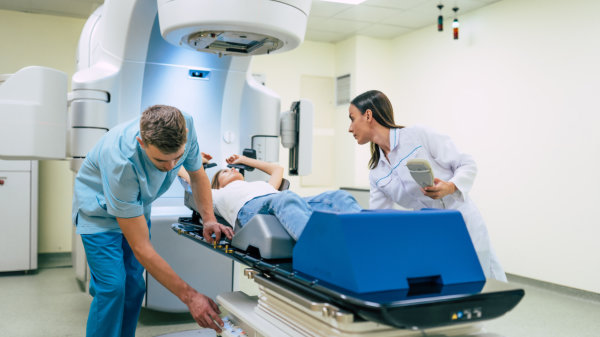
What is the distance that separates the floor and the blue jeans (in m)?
0.81

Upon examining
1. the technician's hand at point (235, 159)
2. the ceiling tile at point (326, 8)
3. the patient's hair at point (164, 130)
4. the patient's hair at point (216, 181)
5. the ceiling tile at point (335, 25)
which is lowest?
the patient's hair at point (216, 181)

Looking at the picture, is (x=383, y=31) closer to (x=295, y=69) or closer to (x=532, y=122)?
(x=295, y=69)

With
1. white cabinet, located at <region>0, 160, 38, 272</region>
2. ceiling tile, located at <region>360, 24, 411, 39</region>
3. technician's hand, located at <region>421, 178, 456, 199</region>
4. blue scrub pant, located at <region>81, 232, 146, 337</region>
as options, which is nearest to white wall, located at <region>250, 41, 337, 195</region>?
ceiling tile, located at <region>360, 24, 411, 39</region>

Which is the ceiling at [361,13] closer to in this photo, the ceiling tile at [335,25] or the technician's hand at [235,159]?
the ceiling tile at [335,25]

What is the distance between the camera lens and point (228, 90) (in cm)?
247

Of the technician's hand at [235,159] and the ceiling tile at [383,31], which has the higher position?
the ceiling tile at [383,31]

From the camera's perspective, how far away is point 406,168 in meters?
1.61

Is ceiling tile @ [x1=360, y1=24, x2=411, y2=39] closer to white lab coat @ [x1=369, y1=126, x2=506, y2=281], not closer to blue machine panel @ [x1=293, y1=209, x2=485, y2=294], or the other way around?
white lab coat @ [x1=369, y1=126, x2=506, y2=281]

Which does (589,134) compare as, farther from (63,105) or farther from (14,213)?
(14,213)

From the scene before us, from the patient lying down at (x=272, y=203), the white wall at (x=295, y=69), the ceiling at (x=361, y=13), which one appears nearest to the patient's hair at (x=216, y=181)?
the patient lying down at (x=272, y=203)

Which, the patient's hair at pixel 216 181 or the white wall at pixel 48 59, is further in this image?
the white wall at pixel 48 59

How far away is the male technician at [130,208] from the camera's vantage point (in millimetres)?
1325

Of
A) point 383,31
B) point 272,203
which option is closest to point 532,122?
point 383,31

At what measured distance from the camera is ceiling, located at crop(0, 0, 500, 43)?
4.02 m
